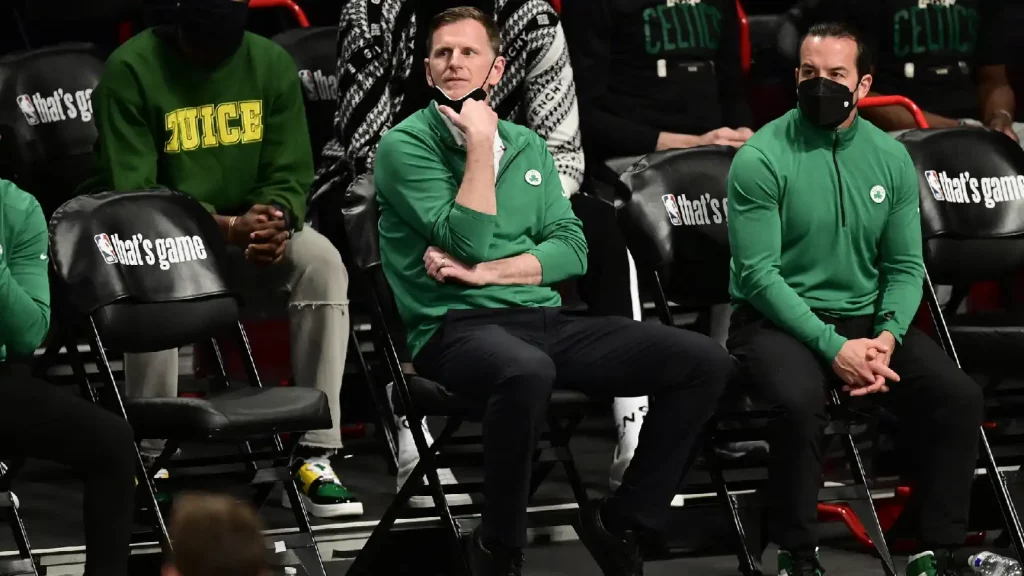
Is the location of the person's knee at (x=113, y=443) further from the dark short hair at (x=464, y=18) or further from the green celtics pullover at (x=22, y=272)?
the dark short hair at (x=464, y=18)

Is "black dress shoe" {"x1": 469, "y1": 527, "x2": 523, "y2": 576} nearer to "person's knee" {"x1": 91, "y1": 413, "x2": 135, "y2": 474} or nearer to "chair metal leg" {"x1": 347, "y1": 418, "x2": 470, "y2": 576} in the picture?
"chair metal leg" {"x1": 347, "y1": 418, "x2": 470, "y2": 576}

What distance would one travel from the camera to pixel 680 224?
4.82m

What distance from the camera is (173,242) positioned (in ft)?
14.6

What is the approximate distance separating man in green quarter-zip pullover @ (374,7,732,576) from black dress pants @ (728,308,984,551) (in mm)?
188

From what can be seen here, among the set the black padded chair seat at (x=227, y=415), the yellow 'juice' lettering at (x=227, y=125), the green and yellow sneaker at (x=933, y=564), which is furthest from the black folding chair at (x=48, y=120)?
the green and yellow sneaker at (x=933, y=564)

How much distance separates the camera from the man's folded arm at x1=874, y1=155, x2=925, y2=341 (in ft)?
15.0

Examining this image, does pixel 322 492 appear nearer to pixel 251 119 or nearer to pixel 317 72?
pixel 251 119

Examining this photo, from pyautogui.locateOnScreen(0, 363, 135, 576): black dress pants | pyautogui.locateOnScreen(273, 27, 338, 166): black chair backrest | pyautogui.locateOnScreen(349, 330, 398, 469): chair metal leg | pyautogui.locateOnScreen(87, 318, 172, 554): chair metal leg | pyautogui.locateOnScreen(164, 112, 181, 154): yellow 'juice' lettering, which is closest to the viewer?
pyautogui.locateOnScreen(0, 363, 135, 576): black dress pants

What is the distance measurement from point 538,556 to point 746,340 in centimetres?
83

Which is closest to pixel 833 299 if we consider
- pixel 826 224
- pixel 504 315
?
pixel 826 224

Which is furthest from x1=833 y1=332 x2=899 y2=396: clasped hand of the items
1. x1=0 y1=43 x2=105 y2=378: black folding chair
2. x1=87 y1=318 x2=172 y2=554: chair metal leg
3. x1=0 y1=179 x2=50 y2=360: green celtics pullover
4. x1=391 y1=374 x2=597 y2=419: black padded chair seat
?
x1=0 y1=43 x2=105 y2=378: black folding chair

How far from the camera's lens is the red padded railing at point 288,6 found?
231 inches

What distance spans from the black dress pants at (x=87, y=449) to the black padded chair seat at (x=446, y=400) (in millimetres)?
753

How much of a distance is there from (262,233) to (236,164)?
0.96 feet
